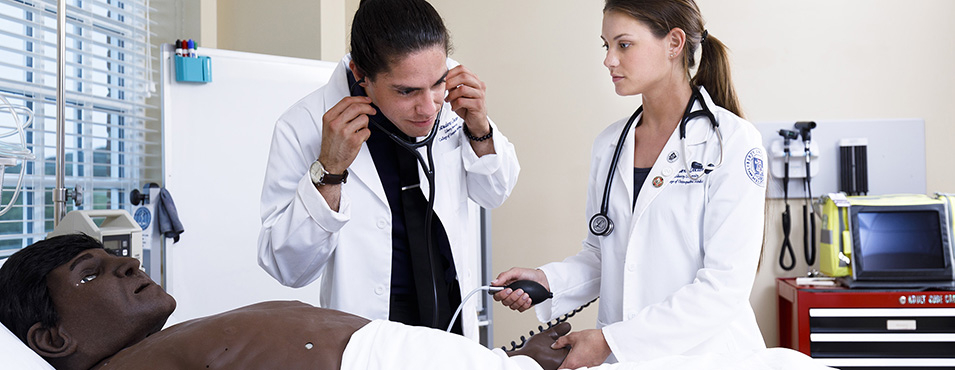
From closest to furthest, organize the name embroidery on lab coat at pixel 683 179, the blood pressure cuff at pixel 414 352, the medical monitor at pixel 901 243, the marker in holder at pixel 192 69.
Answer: the blood pressure cuff at pixel 414 352 → the name embroidery on lab coat at pixel 683 179 → the marker in holder at pixel 192 69 → the medical monitor at pixel 901 243

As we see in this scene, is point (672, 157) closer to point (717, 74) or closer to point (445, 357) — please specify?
point (717, 74)

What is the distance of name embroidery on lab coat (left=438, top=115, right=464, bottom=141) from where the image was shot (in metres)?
1.57

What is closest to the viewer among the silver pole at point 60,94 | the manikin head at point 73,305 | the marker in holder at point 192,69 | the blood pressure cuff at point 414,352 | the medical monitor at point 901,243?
the blood pressure cuff at point 414,352

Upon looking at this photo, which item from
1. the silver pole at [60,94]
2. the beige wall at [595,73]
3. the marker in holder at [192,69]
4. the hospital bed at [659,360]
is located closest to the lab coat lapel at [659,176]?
the hospital bed at [659,360]

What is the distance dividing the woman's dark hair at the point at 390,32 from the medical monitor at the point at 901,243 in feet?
7.16

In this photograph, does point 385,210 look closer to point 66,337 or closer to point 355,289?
point 355,289

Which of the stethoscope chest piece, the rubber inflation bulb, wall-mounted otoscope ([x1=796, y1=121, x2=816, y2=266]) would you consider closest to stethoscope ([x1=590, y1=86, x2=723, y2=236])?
the stethoscope chest piece

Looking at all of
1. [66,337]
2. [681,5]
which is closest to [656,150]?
[681,5]

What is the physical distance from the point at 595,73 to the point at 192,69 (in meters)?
1.75

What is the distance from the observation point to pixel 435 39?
1346 mm

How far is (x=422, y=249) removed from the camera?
1472 millimetres

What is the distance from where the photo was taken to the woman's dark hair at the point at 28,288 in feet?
4.09

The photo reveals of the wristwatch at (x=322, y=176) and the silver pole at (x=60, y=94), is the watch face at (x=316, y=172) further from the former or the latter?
the silver pole at (x=60, y=94)

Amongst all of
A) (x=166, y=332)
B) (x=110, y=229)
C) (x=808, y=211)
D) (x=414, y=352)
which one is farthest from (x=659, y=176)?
(x=808, y=211)
